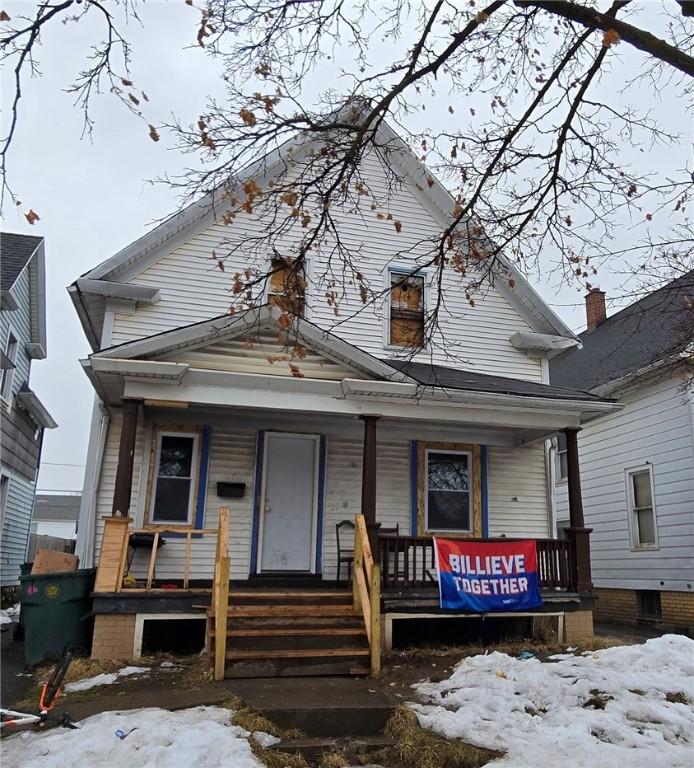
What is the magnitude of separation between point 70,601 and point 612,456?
10.8m

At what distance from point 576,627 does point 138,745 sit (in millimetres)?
6319

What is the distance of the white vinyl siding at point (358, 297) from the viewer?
10273mm

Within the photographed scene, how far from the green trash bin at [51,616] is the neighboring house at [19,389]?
7.41 m

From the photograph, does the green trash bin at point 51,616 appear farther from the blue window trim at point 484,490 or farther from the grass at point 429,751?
the blue window trim at point 484,490

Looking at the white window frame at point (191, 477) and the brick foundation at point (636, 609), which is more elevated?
the white window frame at point (191, 477)

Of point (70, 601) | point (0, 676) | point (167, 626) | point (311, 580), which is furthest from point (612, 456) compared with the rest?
point (0, 676)

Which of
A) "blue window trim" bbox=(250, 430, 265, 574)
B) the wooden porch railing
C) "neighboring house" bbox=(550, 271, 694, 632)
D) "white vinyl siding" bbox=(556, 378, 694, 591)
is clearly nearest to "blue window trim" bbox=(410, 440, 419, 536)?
the wooden porch railing

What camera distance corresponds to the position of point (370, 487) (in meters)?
8.70

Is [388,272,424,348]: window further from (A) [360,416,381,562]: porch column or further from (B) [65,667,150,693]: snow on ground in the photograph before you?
(B) [65,667,150,693]: snow on ground

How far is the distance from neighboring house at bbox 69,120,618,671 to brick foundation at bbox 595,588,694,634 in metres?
3.05

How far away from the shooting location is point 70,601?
7.80 meters

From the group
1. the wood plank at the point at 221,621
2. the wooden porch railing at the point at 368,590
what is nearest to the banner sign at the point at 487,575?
the wooden porch railing at the point at 368,590

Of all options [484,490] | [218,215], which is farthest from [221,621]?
[218,215]

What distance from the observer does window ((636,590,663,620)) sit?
12.4 meters
